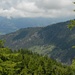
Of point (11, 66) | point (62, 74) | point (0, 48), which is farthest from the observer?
point (62, 74)

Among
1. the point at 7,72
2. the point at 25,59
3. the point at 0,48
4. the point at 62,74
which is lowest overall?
the point at 62,74

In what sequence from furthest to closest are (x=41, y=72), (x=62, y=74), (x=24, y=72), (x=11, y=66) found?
(x=62, y=74) < (x=41, y=72) < (x=24, y=72) < (x=11, y=66)

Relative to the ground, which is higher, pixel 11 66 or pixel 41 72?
pixel 11 66

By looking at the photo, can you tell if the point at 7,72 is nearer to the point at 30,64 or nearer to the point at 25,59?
the point at 30,64

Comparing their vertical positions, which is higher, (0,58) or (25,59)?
(0,58)

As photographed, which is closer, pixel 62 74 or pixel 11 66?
pixel 11 66

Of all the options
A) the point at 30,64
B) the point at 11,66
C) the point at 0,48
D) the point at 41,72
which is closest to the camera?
the point at 11,66

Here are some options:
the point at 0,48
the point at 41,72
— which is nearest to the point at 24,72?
the point at 41,72

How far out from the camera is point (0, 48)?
1661 centimetres

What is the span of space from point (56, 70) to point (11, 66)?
141 meters

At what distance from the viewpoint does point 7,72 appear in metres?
15.7

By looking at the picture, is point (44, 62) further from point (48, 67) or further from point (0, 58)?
point (0, 58)

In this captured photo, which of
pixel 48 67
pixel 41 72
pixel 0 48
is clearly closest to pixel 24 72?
pixel 41 72

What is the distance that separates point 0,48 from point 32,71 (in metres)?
123
